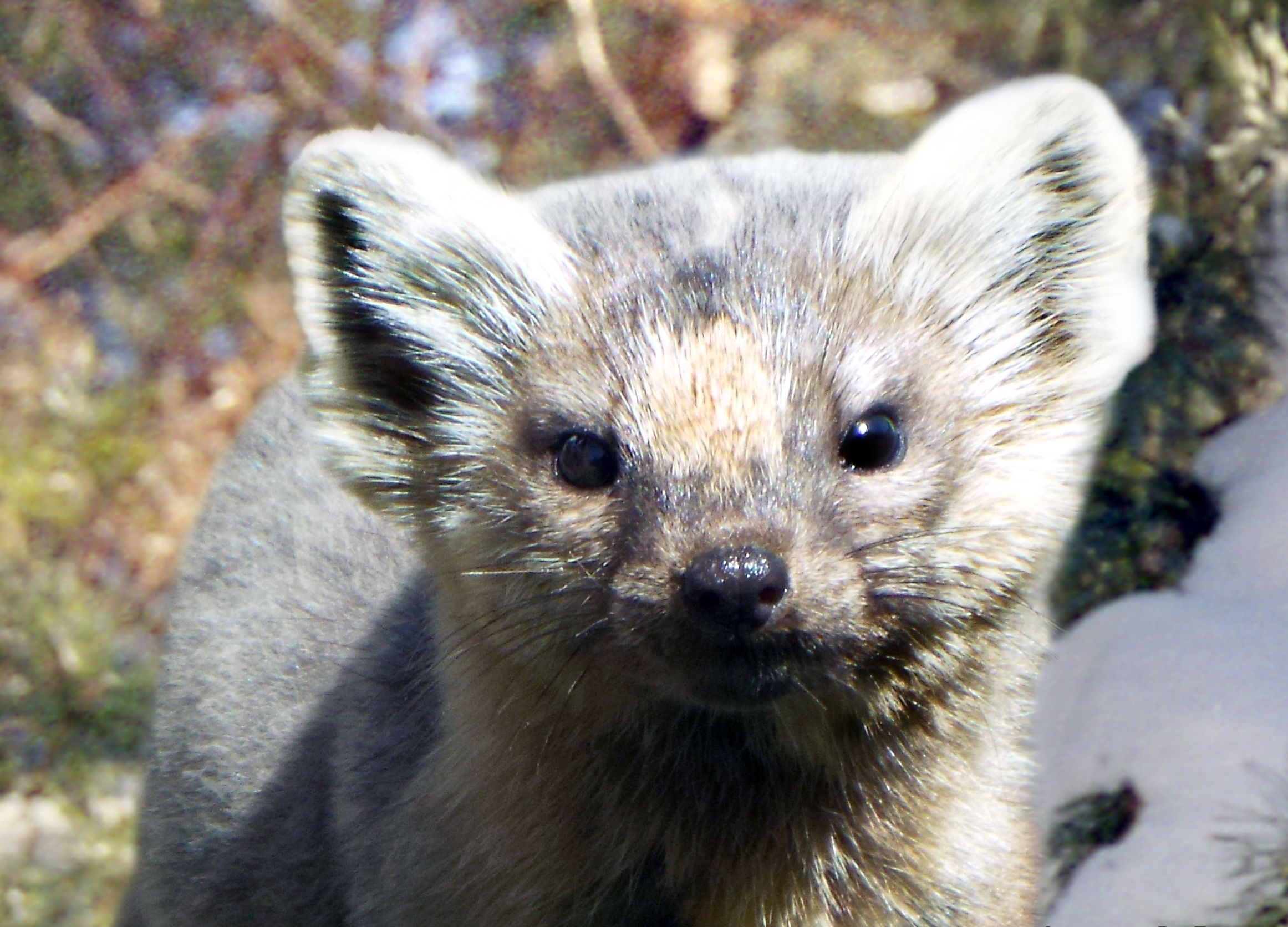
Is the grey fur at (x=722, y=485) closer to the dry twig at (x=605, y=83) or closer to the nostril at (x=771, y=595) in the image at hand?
the nostril at (x=771, y=595)

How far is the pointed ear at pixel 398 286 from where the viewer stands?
6.61 feet

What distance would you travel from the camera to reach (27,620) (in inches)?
156

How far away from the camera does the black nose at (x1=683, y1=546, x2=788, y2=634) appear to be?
158 centimetres

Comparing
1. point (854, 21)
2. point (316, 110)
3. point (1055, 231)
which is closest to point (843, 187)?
point (1055, 231)

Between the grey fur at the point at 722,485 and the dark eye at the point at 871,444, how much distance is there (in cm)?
2

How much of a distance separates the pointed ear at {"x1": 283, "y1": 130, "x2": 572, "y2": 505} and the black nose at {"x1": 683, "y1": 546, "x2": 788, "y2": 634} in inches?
20.8

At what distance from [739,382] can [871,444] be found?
7.4 inches

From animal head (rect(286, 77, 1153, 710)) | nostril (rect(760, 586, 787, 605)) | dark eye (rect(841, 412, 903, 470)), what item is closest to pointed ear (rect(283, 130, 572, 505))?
animal head (rect(286, 77, 1153, 710))

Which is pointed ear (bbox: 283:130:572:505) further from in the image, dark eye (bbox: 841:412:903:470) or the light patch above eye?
dark eye (bbox: 841:412:903:470)

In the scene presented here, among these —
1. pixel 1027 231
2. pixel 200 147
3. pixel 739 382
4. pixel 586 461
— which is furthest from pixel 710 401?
pixel 200 147

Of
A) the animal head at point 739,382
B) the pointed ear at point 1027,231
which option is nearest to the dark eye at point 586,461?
the animal head at point 739,382

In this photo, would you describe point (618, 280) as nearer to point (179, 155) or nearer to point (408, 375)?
point (408, 375)

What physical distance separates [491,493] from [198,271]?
2.62 m

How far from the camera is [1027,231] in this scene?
2.02 meters
